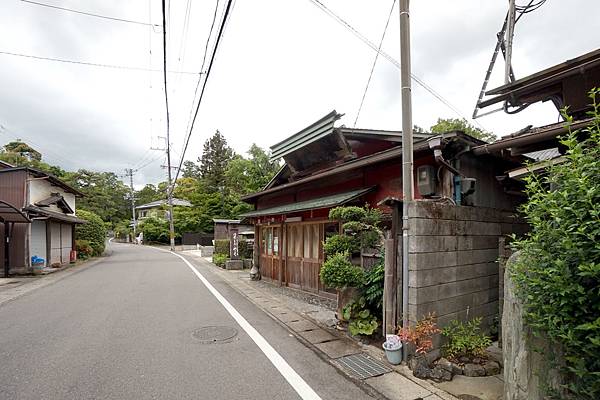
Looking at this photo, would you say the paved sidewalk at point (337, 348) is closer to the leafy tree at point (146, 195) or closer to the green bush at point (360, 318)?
the green bush at point (360, 318)

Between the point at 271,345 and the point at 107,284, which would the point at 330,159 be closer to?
the point at 271,345

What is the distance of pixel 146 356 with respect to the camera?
4820 millimetres

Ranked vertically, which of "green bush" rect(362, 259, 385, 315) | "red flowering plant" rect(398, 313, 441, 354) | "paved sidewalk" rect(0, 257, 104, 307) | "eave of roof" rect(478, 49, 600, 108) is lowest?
"paved sidewalk" rect(0, 257, 104, 307)

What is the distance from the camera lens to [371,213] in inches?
233

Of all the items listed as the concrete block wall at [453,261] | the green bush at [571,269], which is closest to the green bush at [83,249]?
the concrete block wall at [453,261]

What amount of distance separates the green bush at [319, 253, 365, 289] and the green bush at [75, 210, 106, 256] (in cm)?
2546

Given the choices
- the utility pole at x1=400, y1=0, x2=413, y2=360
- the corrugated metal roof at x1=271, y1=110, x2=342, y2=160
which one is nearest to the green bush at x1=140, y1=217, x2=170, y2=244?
the corrugated metal roof at x1=271, y1=110, x2=342, y2=160

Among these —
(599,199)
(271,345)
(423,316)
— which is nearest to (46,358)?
(271,345)

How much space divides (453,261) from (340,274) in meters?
1.88

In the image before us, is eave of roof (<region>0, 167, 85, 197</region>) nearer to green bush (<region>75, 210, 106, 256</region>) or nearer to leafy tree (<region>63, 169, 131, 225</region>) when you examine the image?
green bush (<region>75, 210, 106, 256</region>)

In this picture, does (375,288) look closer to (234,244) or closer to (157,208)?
(234,244)

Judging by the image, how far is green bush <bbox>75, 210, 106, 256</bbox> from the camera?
2478 centimetres

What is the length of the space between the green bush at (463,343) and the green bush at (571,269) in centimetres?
188

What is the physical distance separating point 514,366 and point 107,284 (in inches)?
506
